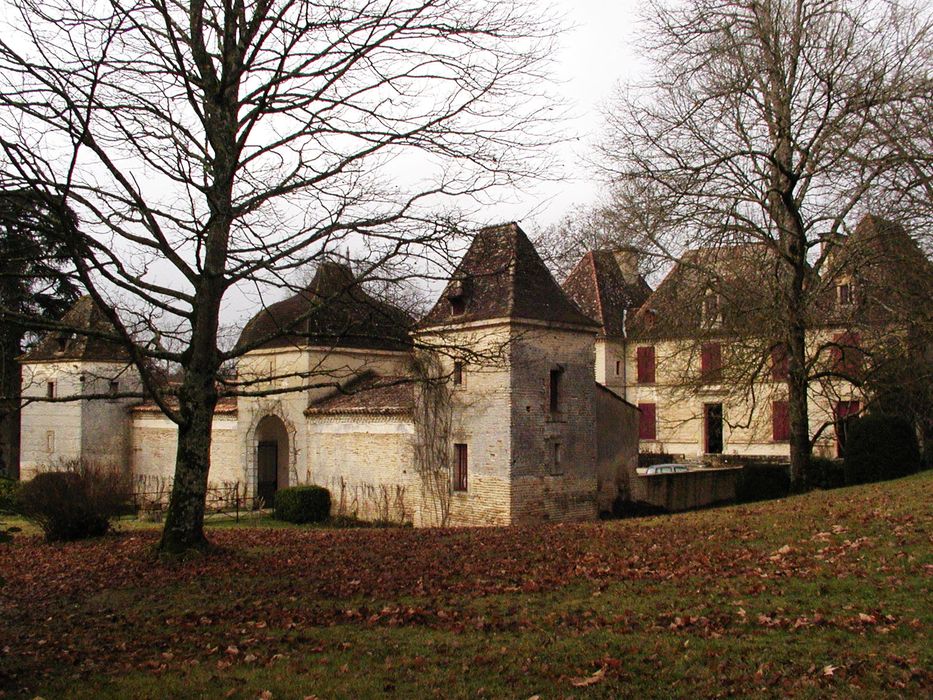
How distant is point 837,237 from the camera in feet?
62.6

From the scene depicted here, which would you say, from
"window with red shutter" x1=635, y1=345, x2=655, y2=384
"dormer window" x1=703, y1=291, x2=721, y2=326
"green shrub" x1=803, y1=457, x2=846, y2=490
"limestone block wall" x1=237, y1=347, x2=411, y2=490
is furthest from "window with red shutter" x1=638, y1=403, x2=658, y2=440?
"dormer window" x1=703, y1=291, x2=721, y2=326

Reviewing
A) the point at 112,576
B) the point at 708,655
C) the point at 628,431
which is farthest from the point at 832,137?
the point at 112,576

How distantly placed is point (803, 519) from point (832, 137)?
31.2ft

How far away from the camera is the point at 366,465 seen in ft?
80.3

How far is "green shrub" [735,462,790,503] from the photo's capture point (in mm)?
23953

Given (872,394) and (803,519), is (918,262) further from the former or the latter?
(803,519)

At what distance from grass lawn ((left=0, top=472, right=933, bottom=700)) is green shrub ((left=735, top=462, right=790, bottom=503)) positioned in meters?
11.3

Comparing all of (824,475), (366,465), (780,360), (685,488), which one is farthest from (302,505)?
(824,475)

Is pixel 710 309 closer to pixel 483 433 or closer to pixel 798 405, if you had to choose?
pixel 798 405

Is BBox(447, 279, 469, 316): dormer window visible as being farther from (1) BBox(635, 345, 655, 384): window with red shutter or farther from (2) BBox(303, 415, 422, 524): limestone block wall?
(1) BBox(635, 345, 655, 384): window with red shutter

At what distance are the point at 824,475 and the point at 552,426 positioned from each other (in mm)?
8198

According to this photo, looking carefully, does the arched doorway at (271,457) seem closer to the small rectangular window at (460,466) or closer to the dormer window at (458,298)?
the small rectangular window at (460,466)

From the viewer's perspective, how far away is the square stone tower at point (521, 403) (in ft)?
65.9

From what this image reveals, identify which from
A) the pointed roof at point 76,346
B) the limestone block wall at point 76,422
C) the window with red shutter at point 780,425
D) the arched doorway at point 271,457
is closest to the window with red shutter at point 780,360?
the window with red shutter at point 780,425
